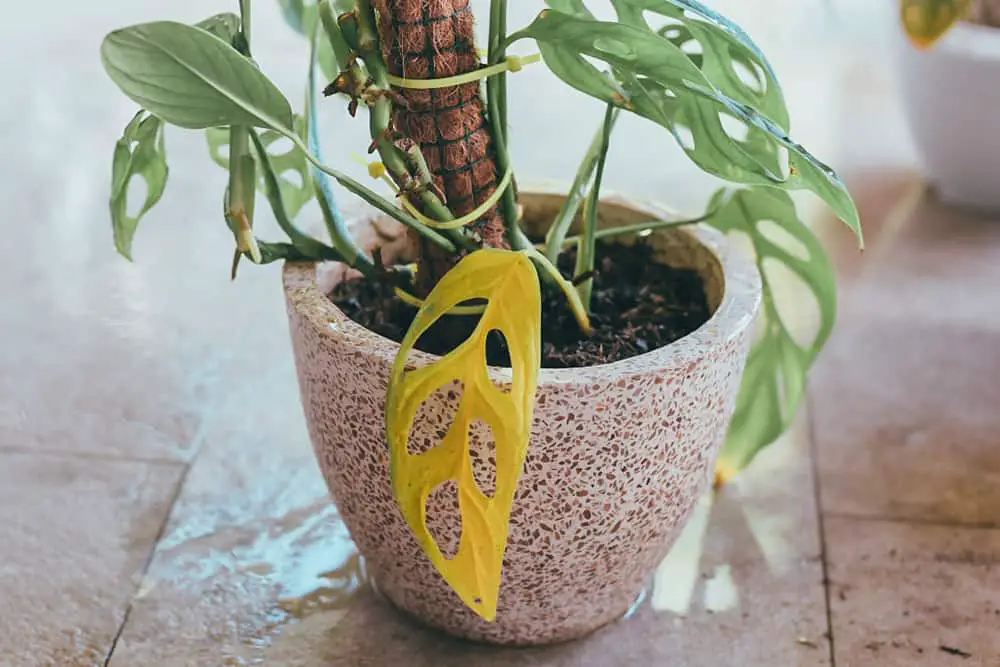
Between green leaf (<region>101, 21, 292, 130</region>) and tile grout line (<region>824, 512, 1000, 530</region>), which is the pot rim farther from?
tile grout line (<region>824, 512, 1000, 530</region>)

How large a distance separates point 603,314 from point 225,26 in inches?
13.4

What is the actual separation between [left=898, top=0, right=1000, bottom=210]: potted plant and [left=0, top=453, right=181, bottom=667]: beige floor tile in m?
1.04

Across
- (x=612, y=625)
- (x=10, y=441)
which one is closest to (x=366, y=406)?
(x=612, y=625)

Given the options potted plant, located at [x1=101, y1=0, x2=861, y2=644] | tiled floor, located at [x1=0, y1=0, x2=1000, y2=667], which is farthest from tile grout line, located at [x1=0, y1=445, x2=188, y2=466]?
potted plant, located at [x1=101, y1=0, x2=861, y2=644]

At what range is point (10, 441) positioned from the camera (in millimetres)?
1104

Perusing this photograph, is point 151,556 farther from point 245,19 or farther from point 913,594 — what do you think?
point 913,594

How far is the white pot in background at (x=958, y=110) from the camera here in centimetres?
142

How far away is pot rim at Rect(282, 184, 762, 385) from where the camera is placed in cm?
68

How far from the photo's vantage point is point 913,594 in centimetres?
93

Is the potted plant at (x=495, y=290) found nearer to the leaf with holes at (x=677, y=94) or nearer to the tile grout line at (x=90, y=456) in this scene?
the leaf with holes at (x=677, y=94)

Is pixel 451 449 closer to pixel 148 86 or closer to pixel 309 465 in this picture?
pixel 148 86

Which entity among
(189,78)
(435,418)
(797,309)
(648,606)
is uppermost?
(189,78)

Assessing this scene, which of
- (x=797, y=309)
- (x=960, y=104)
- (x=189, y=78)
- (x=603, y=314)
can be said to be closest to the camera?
(x=189, y=78)

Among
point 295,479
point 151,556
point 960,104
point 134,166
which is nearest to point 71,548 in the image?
point 151,556
